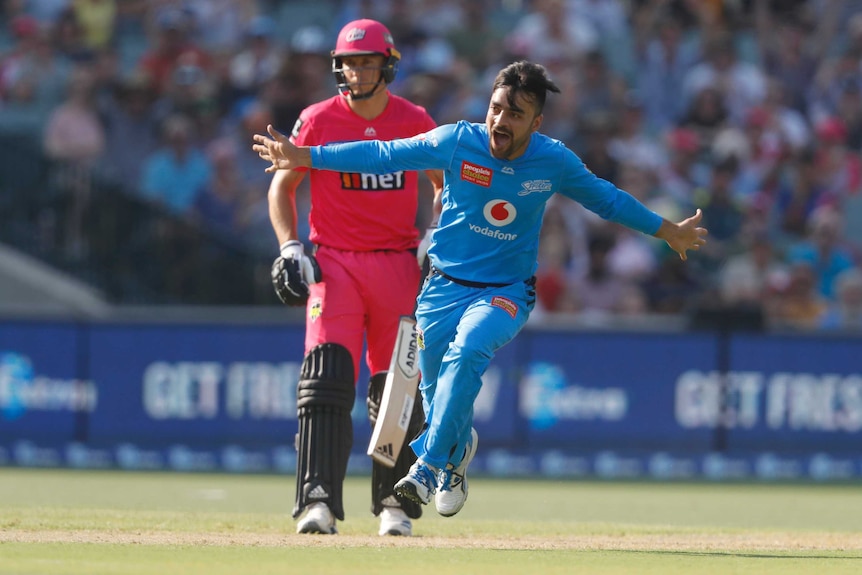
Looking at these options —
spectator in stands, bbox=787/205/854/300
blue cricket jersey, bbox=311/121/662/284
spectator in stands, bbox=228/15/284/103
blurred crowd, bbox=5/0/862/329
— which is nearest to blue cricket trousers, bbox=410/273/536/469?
blue cricket jersey, bbox=311/121/662/284

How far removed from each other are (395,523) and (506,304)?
153cm

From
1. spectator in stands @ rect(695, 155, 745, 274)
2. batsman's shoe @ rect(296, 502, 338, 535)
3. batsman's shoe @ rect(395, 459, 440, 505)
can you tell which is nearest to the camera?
batsman's shoe @ rect(395, 459, 440, 505)

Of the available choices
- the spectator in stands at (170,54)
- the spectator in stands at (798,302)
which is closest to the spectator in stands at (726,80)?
the spectator in stands at (798,302)

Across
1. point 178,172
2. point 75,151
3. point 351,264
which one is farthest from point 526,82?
point 75,151

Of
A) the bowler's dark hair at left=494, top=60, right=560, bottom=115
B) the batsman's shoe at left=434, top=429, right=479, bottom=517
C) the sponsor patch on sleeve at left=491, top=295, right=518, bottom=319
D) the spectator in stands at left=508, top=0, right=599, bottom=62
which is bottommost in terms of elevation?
the batsman's shoe at left=434, top=429, right=479, bottom=517

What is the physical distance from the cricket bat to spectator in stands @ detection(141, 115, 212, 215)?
825 centimetres

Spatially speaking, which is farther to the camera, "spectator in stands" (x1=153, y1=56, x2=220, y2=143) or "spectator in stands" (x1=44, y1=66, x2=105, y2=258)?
"spectator in stands" (x1=153, y1=56, x2=220, y2=143)

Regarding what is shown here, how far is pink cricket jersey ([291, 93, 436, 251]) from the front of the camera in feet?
27.6

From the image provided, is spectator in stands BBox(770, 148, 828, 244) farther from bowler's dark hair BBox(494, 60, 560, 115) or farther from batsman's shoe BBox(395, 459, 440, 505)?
Result: batsman's shoe BBox(395, 459, 440, 505)

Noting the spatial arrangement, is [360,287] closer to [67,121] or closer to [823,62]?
[67,121]

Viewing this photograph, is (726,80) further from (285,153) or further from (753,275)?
(285,153)

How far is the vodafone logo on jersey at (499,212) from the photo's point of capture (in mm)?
7543

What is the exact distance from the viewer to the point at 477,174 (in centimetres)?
753

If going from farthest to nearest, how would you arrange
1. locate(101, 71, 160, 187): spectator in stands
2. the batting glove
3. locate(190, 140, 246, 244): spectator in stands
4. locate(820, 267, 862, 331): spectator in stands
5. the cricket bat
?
locate(101, 71, 160, 187): spectator in stands
locate(190, 140, 246, 244): spectator in stands
locate(820, 267, 862, 331): spectator in stands
the cricket bat
the batting glove
